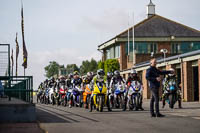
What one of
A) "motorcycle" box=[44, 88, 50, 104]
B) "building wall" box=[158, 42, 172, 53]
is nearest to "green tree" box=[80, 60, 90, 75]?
"building wall" box=[158, 42, 172, 53]

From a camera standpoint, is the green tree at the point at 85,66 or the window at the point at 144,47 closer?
the window at the point at 144,47

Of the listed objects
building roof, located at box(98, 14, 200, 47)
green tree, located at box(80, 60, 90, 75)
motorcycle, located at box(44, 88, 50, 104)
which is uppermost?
building roof, located at box(98, 14, 200, 47)

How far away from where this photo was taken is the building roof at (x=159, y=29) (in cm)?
6756

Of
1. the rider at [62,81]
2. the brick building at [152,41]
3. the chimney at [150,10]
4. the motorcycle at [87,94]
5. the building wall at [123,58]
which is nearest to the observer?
the motorcycle at [87,94]

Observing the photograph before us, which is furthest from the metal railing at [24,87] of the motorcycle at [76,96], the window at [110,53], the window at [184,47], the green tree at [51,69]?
the green tree at [51,69]

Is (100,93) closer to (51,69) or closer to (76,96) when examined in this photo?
(76,96)

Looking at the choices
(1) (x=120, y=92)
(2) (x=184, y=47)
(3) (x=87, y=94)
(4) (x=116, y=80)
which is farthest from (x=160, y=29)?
(1) (x=120, y=92)

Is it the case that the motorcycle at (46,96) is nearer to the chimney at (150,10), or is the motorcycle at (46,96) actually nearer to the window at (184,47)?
the window at (184,47)

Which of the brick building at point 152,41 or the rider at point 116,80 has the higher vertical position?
the brick building at point 152,41

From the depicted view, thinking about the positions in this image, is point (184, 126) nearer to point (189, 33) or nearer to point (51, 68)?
point (189, 33)

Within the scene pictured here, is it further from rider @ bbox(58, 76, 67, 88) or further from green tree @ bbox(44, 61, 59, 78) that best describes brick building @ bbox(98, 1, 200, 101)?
green tree @ bbox(44, 61, 59, 78)

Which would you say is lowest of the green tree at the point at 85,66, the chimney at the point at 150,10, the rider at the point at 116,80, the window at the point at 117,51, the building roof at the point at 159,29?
the rider at the point at 116,80

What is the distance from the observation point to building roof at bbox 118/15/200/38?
6769 cm

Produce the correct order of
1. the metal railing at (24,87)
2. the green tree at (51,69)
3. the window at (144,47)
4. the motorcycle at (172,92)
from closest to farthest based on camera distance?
the metal railing at (24,87) → the motorcycle at (172,92) → the window at (144,47) → the green tree at (51,69)
